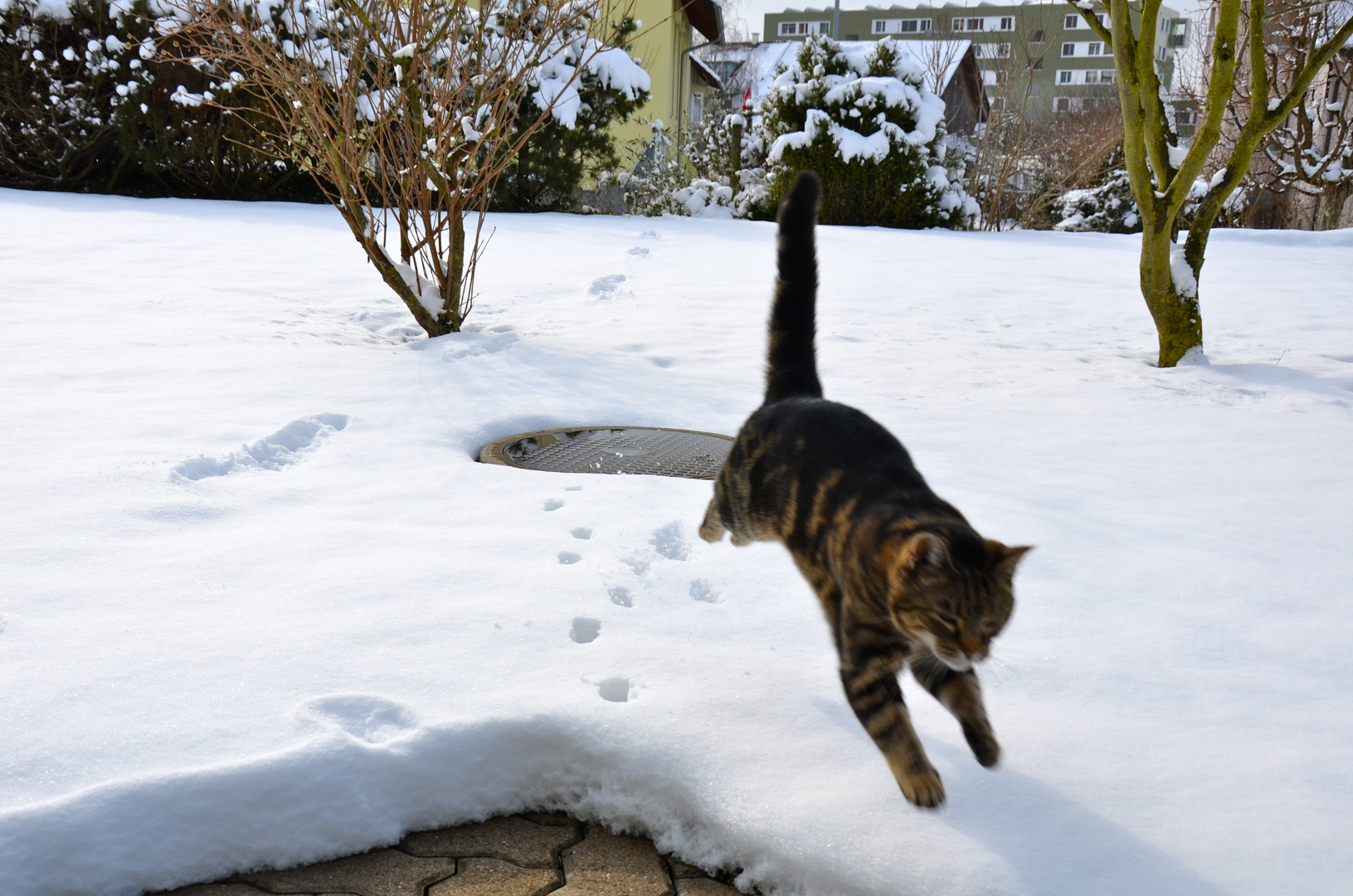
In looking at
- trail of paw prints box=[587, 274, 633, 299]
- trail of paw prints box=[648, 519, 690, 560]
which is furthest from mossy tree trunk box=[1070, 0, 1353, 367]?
trail of paw prints box=[587, 274, 633, 299]

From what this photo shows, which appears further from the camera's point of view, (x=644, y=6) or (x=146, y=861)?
(x=644, y=6)

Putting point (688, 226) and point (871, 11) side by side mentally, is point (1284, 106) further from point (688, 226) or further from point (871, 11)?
point (871, 11)

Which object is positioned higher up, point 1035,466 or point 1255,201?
point 1255,201

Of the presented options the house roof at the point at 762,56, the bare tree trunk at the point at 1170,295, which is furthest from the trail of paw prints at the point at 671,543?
the house roof at the point at 762,56

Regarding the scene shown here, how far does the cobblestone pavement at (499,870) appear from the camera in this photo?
5.99 ft

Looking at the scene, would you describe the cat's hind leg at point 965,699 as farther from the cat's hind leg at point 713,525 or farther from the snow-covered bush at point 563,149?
the snow-covered bush at point 563,149

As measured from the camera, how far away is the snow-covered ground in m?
1.86

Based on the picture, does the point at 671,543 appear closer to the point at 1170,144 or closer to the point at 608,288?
the point at 1170,144

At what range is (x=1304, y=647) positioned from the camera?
2572 mm

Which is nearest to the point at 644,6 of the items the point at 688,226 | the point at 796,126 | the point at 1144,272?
the point at 796,126

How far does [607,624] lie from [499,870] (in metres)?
0.79

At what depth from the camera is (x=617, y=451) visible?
4.13 m

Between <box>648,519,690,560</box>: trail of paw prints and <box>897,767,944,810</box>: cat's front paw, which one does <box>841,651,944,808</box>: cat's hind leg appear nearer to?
<box>897,767,944,810</box>: cat's front paw

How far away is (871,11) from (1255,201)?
166ft
